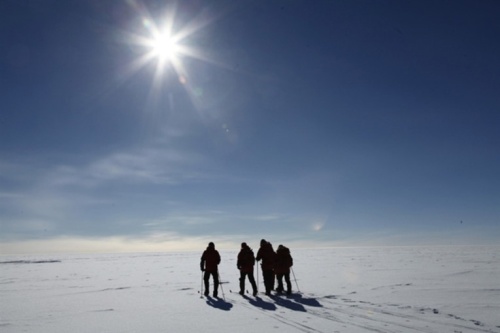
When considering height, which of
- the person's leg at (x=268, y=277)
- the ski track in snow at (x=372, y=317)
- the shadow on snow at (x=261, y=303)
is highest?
the person's leg at (x=268, y=277)

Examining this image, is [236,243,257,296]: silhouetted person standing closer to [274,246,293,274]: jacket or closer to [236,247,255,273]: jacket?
[236,247,255,273]: jacket

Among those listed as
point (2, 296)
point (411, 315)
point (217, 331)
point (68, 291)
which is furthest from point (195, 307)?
point (2, 296)

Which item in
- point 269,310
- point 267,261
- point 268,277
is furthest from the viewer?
point 267,261

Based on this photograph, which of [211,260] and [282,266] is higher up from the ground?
[211,260]

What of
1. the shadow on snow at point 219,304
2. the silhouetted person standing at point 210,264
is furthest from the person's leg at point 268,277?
the shadow on snow at point 219,304

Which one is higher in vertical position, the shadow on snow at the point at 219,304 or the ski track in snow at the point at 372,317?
the shadow on snow at the point at 219,304

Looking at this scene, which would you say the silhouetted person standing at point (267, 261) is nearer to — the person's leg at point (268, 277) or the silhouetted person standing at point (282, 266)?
the person's leg at point (268, 277)

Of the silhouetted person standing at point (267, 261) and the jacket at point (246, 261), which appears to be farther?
the silhouetted person standing at point (267, 261)

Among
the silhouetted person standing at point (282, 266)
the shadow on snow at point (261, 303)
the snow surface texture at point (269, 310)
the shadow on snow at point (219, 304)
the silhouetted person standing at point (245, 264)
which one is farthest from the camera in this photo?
the silhouetted person standing at point (282, 266)

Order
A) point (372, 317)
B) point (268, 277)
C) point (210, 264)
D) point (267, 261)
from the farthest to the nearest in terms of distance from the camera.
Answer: point (267, 261), point (268, 277), point (210, 264), point (372, 317)

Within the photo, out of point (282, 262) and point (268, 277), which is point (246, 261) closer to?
point (268, 277)

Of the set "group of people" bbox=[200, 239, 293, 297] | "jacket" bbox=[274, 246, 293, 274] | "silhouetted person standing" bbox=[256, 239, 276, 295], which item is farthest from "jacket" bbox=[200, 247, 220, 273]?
"jacket" bbox=[274, 246, 293, 274]

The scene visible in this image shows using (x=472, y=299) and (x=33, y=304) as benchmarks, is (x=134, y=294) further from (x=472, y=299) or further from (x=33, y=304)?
(x=472, y=299)

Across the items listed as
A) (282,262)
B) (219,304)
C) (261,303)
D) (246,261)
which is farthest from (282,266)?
(219,304)
